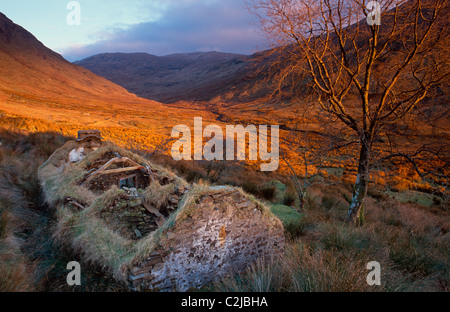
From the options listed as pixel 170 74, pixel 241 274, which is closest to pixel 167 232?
pixel 241 274

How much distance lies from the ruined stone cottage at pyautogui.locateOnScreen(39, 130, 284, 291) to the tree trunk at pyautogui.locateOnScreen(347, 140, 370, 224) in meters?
2.89

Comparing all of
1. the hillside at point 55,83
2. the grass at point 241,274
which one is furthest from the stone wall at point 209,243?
the hillside at point 55,83

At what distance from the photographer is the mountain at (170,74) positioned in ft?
299

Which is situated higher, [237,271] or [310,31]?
[310,31]

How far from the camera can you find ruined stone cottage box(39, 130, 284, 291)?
3.63 meters

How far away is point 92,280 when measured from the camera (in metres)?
3.68

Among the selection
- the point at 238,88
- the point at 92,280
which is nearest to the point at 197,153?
the point at 92,280

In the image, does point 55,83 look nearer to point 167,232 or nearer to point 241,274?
point 167,232

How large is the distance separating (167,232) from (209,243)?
76cm

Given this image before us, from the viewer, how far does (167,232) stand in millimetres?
3680

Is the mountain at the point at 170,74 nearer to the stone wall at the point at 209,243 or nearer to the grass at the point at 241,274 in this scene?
the grass at the point at 241,274

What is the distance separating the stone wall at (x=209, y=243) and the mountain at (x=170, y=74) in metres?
78.6
